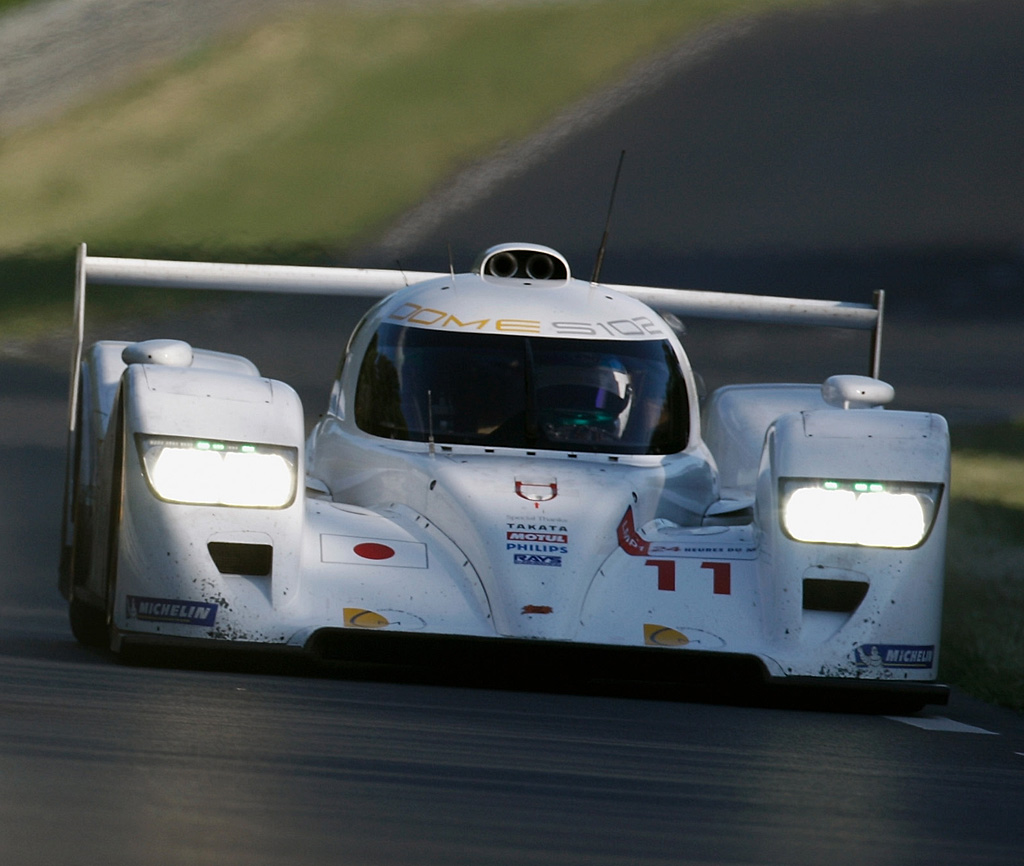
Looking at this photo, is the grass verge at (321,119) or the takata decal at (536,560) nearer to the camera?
the takata decal at (536,560)

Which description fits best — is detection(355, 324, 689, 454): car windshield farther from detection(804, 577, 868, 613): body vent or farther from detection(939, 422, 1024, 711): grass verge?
detection(939, 422, 1024, 711): grass verge

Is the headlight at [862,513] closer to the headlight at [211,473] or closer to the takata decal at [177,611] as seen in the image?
the headlight at [211,473]

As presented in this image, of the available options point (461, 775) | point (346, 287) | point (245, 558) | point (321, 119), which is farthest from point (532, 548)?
point (321, 119)

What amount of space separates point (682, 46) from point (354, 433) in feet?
105

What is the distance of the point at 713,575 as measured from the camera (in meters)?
6.59

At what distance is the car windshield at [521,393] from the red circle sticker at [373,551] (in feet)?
2.36

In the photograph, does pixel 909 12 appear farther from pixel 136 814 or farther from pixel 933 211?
pixel 136 814

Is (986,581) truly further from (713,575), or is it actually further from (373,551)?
(373,551)

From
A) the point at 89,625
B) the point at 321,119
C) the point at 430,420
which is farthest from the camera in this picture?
the point at 321,119

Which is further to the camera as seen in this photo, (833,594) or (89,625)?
(89,625)

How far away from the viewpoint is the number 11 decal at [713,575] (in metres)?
6.52

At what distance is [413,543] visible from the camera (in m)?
6.64

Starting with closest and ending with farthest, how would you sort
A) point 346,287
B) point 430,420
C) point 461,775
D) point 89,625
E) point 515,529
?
point 461,775 < point 515,529 < point 430,420 < point 89,625 < point 346,287

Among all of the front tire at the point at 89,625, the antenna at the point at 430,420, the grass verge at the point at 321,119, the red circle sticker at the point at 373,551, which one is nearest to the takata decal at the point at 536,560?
the red circle sticker at the point at 373,551
